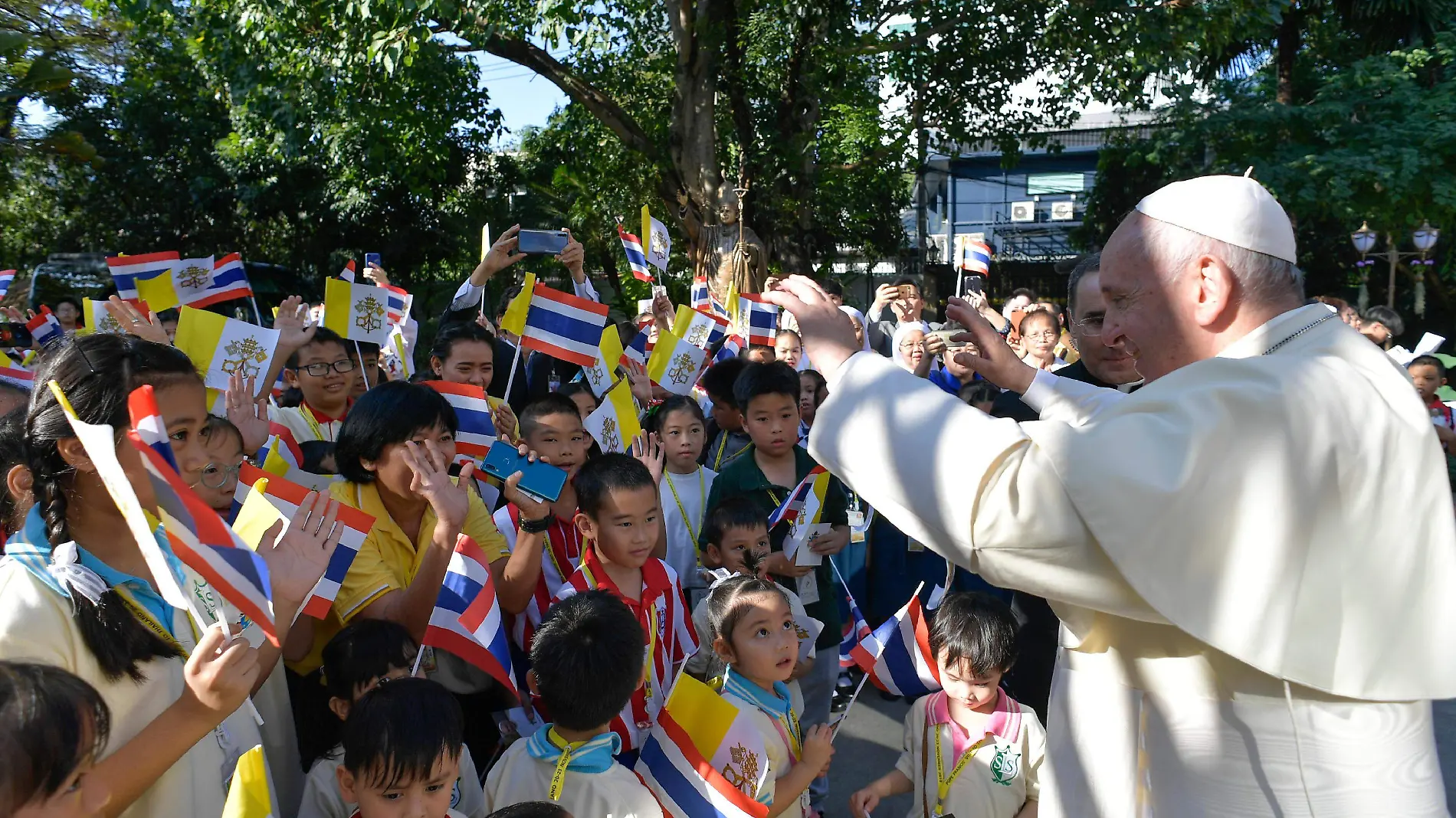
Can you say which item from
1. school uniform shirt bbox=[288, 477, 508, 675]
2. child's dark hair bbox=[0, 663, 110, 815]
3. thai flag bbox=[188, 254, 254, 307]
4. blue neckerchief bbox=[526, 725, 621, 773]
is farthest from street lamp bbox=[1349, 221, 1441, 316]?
child's dark hair bbox=[0, 663, 110, 815]

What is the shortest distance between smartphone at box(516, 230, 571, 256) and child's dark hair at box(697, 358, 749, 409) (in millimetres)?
1060

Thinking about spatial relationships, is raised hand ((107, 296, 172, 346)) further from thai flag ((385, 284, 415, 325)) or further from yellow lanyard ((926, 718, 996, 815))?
yellow lanyard ((926, 718, 996, 815))

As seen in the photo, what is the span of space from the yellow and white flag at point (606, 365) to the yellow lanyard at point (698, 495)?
2.91 feet

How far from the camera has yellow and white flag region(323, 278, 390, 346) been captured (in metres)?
5.37

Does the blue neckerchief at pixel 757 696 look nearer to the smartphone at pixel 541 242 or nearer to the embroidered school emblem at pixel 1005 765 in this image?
the embroidered school emblem at pixel 1005 765

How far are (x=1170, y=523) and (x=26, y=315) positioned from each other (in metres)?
10.6

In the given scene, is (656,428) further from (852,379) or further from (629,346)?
(852,379)

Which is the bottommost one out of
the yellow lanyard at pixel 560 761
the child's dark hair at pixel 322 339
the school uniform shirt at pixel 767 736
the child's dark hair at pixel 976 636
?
the school uniform shirt at pixel 767 736

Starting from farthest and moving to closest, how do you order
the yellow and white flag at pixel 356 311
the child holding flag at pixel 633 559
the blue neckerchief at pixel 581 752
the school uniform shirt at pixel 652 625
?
the yellow and white flag at pixel 356 311
the child holding flag at pixel 633 559
the school uniform shirt at pixel 652 625
the blue neckerchief at pixel 581 752

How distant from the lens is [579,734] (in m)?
2.62

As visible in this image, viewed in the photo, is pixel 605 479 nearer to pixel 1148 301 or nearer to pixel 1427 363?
pixel 1148 301

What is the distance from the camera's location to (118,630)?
1.88 metres

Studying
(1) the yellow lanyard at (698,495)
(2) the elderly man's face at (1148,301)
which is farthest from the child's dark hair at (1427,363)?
(2) the elderly man's face at (1148,301)

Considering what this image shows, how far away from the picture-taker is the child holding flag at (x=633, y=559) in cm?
333
